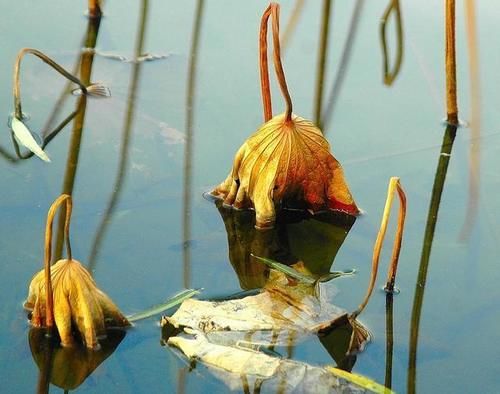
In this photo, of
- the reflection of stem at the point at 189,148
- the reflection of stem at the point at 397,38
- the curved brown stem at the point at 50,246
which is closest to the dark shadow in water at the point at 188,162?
the reflection of stem at the point at 189,148

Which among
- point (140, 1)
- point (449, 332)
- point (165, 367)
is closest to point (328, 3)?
point (140, 1)

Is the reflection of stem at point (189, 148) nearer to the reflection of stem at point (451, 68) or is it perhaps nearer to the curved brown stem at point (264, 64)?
the curved brown stem at point (264, 64)

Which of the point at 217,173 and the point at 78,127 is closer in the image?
the point at 217,173

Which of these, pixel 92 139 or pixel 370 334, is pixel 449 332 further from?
pixel 92 139

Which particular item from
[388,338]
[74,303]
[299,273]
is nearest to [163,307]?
[74,303]

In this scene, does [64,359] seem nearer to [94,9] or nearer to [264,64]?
[264,64]

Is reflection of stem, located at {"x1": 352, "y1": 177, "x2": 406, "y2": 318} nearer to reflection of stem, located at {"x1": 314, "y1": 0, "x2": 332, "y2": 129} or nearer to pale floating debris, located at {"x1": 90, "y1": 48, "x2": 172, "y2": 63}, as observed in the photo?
reflection of stem, located at {"x1": 314, "y1": 0, "x2": 332, "y2": 129}

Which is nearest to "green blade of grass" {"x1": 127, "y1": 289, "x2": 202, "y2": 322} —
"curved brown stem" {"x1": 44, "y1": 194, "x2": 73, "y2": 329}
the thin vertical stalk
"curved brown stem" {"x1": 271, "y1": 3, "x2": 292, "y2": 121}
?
"curved brown stem" {"x1": 44, "y1": 194, "x2": 73, "y2": 329}
